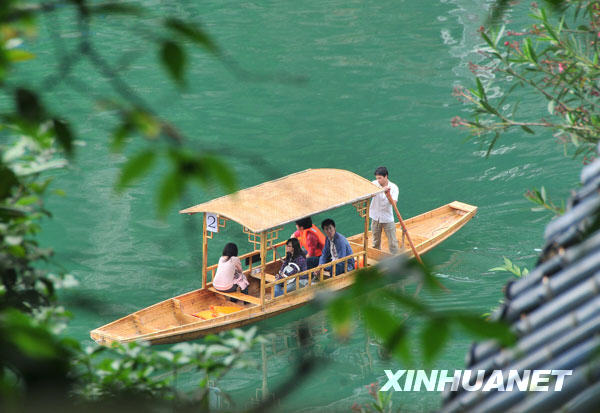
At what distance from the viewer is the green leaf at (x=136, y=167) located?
1.30m

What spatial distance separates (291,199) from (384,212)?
177 cm

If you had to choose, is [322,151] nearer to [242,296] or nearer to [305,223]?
[305,223]

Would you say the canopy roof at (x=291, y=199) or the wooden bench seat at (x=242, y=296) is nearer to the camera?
the canopy roof at (x=291, y=199)

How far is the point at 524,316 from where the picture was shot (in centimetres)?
161

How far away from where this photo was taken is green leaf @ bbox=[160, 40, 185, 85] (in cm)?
142

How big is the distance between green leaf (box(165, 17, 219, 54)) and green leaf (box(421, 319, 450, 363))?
0.62 meters

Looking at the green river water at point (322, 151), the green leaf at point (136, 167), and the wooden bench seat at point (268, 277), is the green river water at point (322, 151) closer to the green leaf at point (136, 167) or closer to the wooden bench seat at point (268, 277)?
the wooden bench seat at point (268, 277)

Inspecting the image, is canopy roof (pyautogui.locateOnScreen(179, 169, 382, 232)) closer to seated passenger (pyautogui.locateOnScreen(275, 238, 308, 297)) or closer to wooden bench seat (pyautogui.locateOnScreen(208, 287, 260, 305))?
seated passenger (pyautogui.locateOnScreen(275, 238, 308, 297))

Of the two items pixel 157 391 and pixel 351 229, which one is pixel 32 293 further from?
pixel 351 229

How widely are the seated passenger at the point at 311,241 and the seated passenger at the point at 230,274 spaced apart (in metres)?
0.81

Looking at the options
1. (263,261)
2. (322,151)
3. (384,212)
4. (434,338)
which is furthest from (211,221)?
(434,338)

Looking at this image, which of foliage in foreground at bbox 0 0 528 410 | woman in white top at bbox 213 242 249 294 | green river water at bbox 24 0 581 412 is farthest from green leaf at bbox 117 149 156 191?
woman in white top at bbox 213 242 249 294

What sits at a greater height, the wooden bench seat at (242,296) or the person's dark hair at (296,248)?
the person's dark hair at (296,248)

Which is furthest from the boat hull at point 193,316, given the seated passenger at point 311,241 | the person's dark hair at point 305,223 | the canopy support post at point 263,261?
the person's dark hair at point 305,223
